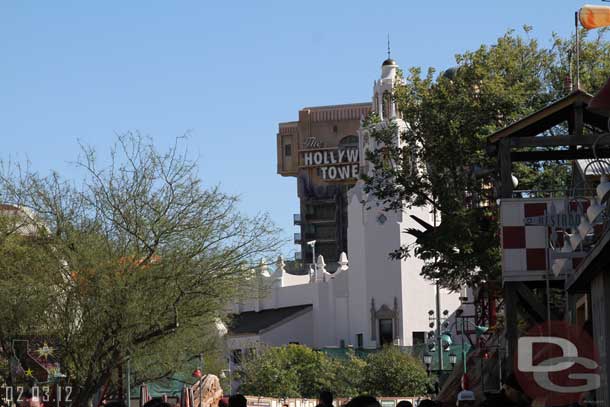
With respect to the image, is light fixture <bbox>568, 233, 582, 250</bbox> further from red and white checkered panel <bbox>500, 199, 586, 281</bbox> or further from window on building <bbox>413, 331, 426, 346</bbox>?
window on building <bbox>413, 331, 426, 346</bbox>

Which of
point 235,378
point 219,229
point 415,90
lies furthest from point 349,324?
point 219,229

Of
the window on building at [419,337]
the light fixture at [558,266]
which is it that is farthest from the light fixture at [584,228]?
the window on building at [419,337]

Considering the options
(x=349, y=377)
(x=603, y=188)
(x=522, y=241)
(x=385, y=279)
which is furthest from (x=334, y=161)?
(x=603, y=188)

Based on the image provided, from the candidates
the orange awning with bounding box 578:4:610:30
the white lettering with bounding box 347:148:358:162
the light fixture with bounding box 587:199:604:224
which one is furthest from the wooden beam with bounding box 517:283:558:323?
the white lettering with bounding box 347:148:358:162

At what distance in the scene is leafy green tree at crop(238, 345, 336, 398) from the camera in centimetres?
9412

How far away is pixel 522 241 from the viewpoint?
22203 millimetres

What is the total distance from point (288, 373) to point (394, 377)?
7.55 metres

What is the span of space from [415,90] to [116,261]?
14088mm

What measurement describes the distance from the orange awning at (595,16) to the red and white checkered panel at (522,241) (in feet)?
24.0

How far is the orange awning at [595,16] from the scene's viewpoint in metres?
14.8

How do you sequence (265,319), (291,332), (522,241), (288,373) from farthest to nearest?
(265,319), (291,332), (288,373), (522,241)

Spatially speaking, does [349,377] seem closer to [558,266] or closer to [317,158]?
[558,266]

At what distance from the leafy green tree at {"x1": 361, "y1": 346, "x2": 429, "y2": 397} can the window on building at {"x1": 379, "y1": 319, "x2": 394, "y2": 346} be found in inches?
766

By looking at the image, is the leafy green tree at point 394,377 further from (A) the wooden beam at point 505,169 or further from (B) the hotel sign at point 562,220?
(B) the hotel sign at point 562,220
